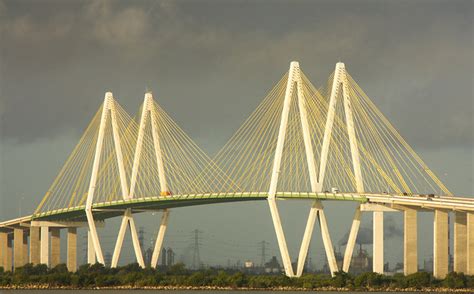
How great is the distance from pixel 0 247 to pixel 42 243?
19185mm

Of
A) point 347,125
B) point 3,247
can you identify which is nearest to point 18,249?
point 3,247

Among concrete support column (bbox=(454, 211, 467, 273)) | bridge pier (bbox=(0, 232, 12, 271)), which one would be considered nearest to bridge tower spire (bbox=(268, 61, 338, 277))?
concrete support column (bbox=(454, 211, 467, 273))

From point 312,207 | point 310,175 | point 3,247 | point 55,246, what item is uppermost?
Result: point 310,175

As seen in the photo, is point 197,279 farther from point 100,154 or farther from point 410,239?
point 410,239

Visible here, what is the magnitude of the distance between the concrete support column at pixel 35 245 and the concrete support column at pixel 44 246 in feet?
6.97

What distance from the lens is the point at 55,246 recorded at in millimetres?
126250

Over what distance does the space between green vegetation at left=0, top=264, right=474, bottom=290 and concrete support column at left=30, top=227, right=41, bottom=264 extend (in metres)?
4.85

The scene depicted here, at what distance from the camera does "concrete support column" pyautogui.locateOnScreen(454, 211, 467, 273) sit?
82.1 m

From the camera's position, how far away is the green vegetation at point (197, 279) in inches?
3364

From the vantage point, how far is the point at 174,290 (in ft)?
315

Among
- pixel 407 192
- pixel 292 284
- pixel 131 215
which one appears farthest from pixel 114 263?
pixel 407 192

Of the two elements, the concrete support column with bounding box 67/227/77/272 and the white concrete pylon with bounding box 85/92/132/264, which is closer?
the white concrete pylon with bounding box 85/92/132/264

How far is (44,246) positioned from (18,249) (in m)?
11.4

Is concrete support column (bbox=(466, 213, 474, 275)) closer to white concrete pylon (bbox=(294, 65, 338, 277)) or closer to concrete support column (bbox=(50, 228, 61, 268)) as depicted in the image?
white concrete pylon (bbox=(294, 65, 338, 277))
